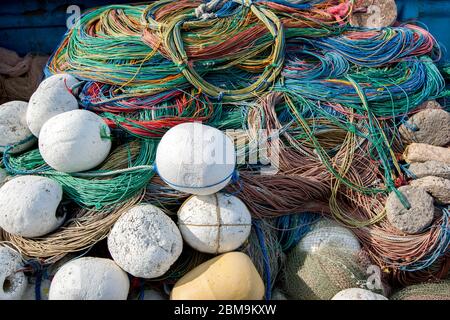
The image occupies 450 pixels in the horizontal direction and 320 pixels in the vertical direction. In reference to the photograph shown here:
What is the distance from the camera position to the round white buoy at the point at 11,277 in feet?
8.59

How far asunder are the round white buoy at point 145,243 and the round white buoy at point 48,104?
99 cm

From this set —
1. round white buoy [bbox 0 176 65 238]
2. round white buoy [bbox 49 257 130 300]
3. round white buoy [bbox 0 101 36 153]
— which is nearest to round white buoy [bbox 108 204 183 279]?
round white buoy [bbox 49 257 130 300]

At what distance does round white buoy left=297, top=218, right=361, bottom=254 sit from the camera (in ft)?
10.1

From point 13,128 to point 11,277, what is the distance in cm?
112

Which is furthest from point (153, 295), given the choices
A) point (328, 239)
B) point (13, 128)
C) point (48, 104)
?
point (13, 128)

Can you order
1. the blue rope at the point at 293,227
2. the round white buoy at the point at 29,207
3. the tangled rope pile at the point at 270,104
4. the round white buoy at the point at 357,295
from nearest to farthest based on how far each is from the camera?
the round white buoy at the point at 357,295
the round white buoy at the point at 29,207
the tangled rope pile at the point at 270,104
the blue rope at the point at 293,227

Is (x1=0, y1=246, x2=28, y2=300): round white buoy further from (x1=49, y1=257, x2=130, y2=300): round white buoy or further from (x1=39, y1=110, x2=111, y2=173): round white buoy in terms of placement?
(x1=39, y1=110, x2=111, y2=173): round white buoy

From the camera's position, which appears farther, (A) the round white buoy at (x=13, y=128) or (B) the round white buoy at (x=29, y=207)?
(A) the round white buoy at (x=13, y=128)

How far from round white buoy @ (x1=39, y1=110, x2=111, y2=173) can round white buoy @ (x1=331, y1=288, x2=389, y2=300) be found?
173 centimetres

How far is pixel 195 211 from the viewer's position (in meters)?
2.81

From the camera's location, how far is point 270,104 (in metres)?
3.38

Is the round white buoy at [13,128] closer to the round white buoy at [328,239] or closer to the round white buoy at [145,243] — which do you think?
the round white buoy at [145,243]

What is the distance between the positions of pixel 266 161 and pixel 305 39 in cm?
112

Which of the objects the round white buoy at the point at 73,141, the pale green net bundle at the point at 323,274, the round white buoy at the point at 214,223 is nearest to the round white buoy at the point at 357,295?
the pale green net bundle at the point at 323,274
